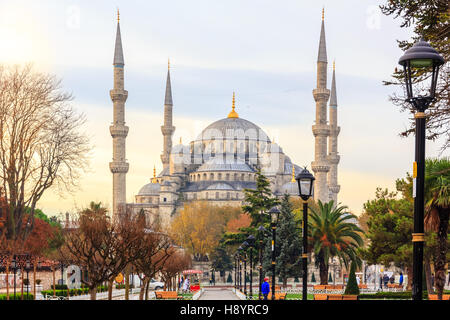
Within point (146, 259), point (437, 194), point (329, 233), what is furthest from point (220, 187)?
point (437, 194)

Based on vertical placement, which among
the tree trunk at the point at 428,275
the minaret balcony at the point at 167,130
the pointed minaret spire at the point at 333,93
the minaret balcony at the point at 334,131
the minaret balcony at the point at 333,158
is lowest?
the tree trunk at the point at 428,275

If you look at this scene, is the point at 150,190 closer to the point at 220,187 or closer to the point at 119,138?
the point at 220,187

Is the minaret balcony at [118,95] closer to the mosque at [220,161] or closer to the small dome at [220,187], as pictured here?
the mosque at [220,161]

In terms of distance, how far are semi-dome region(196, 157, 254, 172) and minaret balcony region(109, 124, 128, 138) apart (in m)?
37.7

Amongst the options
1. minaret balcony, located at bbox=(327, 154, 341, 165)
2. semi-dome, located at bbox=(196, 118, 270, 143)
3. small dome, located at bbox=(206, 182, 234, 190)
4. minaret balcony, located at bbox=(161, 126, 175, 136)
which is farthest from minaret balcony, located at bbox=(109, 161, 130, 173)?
semi-dome, located at bbox=(196, 118, 270, 143)

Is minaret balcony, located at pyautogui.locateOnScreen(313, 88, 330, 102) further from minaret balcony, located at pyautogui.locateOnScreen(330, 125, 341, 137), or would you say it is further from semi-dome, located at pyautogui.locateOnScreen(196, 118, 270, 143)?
semi-dome, located at pyautogui.locateOnScreen(196, 118, 270, 143)

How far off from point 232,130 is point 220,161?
9139mm

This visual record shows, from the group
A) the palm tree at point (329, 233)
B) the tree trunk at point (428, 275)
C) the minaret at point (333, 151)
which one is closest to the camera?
the tree trunk at point (428, 275)

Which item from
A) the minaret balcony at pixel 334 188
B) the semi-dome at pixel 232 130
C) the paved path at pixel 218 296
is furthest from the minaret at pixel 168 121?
the paved path at pixel 218 296

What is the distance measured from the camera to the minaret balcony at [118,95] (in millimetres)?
75438
